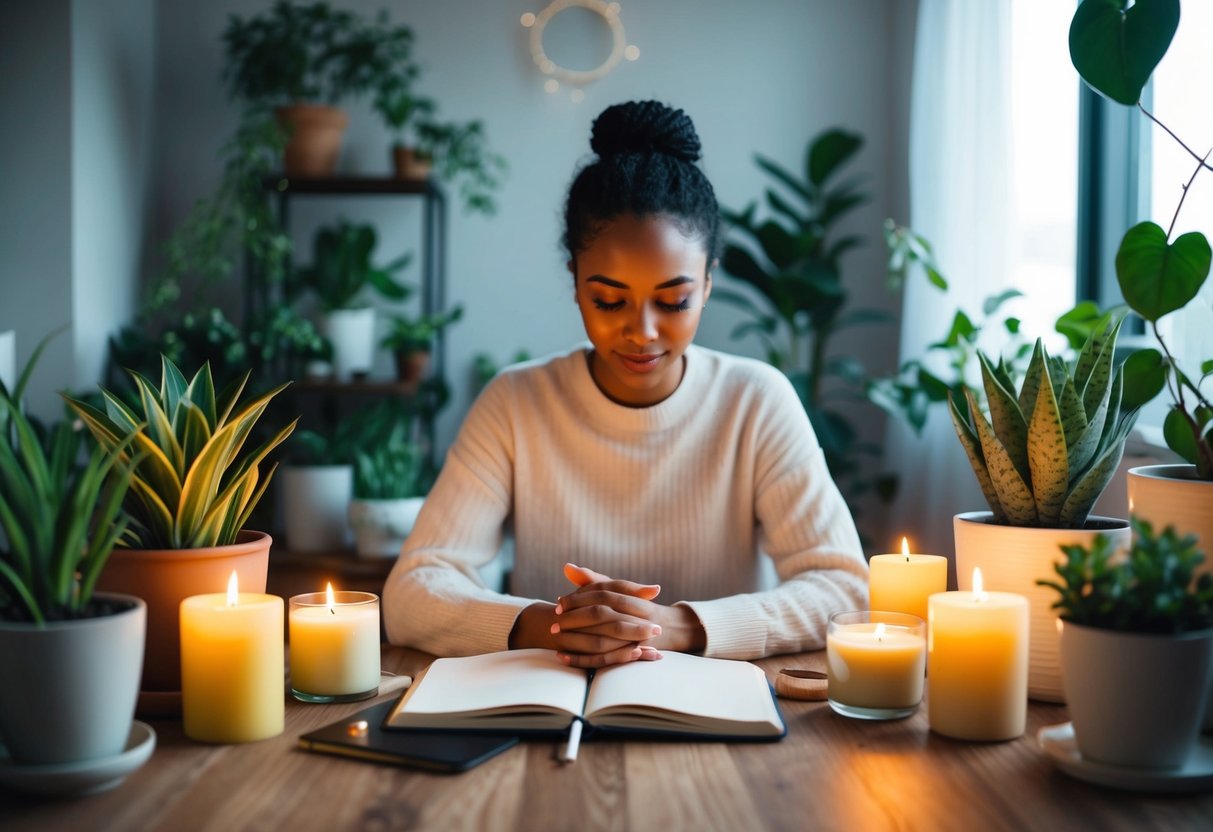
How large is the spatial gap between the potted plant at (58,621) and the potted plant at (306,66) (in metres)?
2.29

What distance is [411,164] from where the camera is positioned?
3037 mm

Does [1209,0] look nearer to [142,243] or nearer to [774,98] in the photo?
[774,98]

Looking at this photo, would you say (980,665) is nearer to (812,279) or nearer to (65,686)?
(65,686)

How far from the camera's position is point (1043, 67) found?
8.38ft

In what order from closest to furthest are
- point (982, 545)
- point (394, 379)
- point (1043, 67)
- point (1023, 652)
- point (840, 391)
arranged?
point (1023, 652)
point (982, 545)
point (1043, 67)
point (394, 379)
point (840, 391)

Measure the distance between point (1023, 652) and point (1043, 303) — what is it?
1.87m

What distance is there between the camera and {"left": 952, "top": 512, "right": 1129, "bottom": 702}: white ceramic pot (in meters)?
1.07

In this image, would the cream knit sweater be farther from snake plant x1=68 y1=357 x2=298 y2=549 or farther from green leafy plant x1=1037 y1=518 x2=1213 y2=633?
green leafy plant x1=1037 y1=518 x2=1213 y2=633

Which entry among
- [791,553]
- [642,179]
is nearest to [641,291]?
[642,179]

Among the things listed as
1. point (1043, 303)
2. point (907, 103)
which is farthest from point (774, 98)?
point (1043, 303)

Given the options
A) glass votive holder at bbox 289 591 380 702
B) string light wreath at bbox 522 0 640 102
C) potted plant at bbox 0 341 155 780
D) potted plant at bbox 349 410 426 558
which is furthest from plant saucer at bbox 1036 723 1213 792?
string light wreath at bbox 522 0 640 102

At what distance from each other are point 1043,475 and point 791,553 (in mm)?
570

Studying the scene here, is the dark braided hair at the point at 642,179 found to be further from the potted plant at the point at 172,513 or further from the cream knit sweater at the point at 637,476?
the potted plant at the point at 172,513

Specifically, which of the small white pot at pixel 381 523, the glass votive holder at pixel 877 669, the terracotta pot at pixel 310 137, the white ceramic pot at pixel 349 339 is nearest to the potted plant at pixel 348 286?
the white ceramic pot at pixel 349 339
